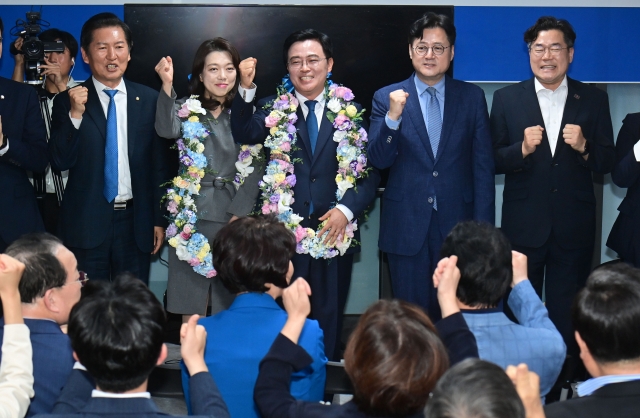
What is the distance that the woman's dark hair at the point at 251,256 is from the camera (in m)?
2.40

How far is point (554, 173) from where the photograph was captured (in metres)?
4.06

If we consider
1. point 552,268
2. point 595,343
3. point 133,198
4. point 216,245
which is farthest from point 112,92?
point 595,343

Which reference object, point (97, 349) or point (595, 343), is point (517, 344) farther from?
point (97, 349)

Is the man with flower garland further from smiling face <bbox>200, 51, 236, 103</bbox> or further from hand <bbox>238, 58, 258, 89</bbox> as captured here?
smiling face <bbox>200, 51, 236, 103</bbox>

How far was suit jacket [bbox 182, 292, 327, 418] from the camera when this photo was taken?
2189 mm

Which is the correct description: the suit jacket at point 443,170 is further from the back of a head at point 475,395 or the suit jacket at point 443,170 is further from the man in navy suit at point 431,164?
the back of a head at point 475,395

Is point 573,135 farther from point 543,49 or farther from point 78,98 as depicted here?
point 78,98

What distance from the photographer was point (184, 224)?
13.3 feet

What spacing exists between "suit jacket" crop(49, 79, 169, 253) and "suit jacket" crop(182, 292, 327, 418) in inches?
73.1

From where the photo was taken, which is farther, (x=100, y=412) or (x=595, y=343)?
(x=595, y=343)

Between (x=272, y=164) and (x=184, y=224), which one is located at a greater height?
(x=272, y=164)

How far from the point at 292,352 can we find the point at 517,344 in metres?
0.69

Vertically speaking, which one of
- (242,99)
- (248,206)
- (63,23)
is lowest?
(248,206)

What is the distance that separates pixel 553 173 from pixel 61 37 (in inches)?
115
